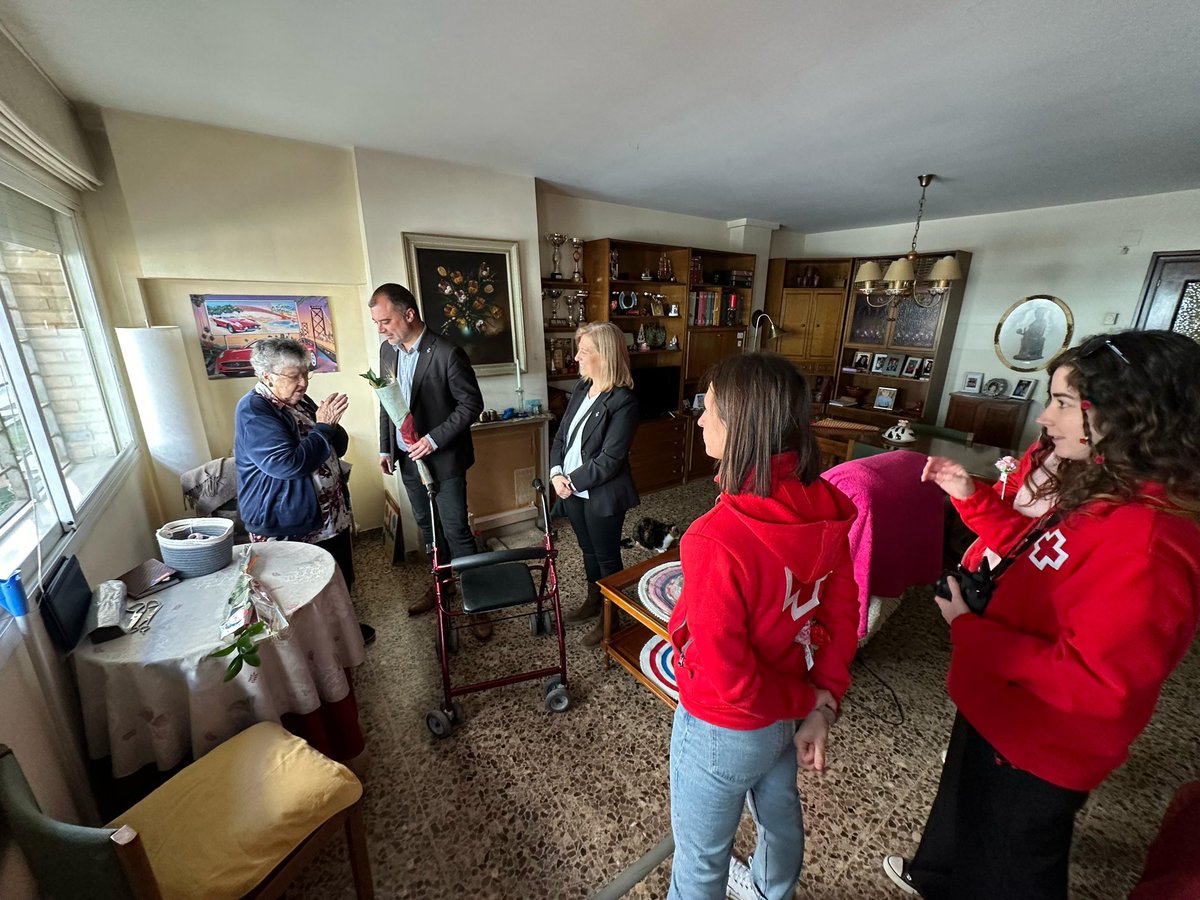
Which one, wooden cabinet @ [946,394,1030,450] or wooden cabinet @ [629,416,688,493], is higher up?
wooden cabinet @ [946,394,1030,450]

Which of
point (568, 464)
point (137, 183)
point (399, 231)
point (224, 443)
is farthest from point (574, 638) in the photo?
point (137, 183)

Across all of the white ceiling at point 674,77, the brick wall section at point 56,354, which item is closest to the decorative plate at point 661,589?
the white ceiling at point 674,77

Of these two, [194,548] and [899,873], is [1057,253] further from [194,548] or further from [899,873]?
[194,548]

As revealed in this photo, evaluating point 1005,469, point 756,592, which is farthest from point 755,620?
point 1005,469

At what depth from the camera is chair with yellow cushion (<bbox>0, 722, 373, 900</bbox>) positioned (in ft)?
2.45

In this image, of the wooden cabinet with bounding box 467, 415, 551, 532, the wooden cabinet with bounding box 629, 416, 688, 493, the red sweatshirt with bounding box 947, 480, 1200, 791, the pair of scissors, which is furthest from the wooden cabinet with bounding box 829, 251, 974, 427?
the pair of scissors

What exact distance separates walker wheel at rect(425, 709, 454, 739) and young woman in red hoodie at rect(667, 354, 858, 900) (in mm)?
1104

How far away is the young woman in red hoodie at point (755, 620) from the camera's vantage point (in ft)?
2.64

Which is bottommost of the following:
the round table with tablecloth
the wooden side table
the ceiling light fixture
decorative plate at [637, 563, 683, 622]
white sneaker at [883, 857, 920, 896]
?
white sneaker at [883, 857, 920, 896]

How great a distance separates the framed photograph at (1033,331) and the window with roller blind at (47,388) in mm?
6009

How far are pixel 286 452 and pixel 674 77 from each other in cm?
201

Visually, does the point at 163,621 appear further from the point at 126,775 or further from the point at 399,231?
the point at 399,231

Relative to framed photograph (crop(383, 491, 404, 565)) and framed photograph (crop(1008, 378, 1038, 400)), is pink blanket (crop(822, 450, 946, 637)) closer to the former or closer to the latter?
framed photograph (crop(383, 491, 404, 565))

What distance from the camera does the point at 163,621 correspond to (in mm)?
1262
